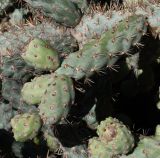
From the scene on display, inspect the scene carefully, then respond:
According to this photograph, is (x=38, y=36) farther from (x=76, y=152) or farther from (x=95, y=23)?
(x=76, y=152)

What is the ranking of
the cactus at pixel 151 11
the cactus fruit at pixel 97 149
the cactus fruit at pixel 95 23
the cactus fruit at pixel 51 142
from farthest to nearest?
1. the cactus fruit at pixel 51 142
2. the cactus fruit at pixel 95 23
3. the cactus at pixel 151 11
4. the cactus fruit at pixel 97 149

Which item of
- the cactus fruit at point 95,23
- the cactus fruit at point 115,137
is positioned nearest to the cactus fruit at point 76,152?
the cactus fruit at point 115,137

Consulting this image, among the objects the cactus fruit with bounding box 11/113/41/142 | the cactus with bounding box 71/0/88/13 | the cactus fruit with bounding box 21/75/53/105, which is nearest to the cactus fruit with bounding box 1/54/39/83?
the cactus fruit with bounding box 21/75/53/105

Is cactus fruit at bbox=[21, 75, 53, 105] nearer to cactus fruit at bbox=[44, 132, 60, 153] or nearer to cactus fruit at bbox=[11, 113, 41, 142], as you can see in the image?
cactus fruit at bbox=[11, 113, 41, 142]

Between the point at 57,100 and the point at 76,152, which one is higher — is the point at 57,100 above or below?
above

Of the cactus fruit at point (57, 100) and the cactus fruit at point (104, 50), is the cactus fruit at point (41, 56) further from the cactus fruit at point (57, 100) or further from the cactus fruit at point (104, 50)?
the cactus fruit at point (57, 100)

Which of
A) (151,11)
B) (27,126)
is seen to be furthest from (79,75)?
(151,11)
